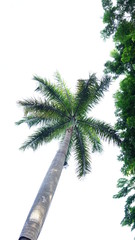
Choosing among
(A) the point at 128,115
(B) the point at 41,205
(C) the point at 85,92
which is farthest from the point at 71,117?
(B) the point at 41,205

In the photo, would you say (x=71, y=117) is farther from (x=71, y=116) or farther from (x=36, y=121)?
(x=36, y=121)

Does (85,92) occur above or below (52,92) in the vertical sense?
above

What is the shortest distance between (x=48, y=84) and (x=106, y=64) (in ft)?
11.4

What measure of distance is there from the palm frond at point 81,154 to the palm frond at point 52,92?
5.83ft

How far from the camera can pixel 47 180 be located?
6578mm

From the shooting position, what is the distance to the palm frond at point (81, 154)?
10.6 m

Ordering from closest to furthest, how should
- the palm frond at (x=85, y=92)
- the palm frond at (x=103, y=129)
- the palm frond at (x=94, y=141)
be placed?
the palm frond at (x=103, y=129)
the palm frond at (x=85, y=92)
the palm frond at (x=94, y=141)

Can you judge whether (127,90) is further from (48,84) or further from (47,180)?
(48,84)

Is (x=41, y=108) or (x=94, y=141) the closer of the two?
(x=41, y=108)

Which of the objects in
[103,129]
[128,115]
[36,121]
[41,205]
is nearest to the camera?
[41,205]

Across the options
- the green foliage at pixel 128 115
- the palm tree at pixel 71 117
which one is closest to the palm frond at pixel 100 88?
the palm tree at pixel 71 117

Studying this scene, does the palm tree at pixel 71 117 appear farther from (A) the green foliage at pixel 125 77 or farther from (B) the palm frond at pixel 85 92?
(A) the green foliage at pixel 125 77

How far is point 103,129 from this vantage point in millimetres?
10719

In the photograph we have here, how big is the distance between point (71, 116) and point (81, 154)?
2.41 m
